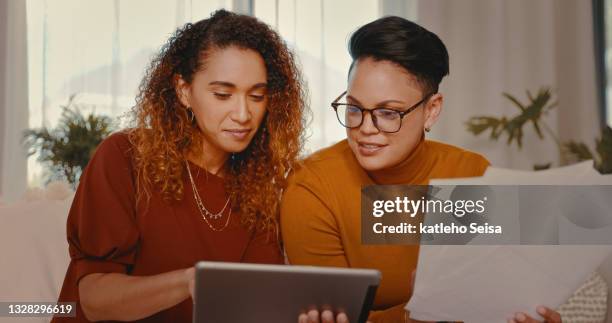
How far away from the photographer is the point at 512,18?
152 inches

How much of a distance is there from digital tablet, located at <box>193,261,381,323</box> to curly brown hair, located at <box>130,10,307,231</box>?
40 cm

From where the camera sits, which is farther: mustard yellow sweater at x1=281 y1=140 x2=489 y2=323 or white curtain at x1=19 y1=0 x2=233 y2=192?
white curtain at x1=19 y1=0 x2=233 y2=192

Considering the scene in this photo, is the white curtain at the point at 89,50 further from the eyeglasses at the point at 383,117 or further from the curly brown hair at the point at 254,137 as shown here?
the eyeglasses at the point at 383,117

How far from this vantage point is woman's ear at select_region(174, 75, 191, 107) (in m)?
1.37

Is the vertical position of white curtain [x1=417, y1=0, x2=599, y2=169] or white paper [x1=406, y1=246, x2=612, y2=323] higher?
white curtain [x1=417, y1=0, x2=599, y2=169]

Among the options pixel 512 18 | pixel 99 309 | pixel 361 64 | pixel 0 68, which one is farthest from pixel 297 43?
pixel 99 309

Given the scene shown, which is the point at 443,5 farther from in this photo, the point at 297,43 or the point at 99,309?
the point at 99,309

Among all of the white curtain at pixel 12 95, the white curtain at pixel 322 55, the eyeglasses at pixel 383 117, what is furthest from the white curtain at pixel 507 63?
the eyeglasses at pixel 383 117

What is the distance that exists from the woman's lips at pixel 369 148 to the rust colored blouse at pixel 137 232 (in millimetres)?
285

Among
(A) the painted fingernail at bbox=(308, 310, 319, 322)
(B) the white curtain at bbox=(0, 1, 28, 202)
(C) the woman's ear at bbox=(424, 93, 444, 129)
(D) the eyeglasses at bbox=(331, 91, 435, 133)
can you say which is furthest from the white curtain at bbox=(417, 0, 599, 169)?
(A) the painted fingernail at bbox=(308, 310, 319, 322)

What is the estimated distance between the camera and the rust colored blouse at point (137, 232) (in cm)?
122

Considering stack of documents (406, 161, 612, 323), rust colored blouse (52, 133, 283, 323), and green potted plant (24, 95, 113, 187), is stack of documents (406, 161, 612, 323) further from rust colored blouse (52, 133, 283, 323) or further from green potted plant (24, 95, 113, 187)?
green potted plant (24, 95, 113, 187)

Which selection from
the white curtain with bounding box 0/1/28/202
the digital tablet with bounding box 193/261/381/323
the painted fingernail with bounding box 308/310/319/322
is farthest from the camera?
the white curtain with bounding box 0/1/28/202

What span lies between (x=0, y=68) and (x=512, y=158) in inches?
118
